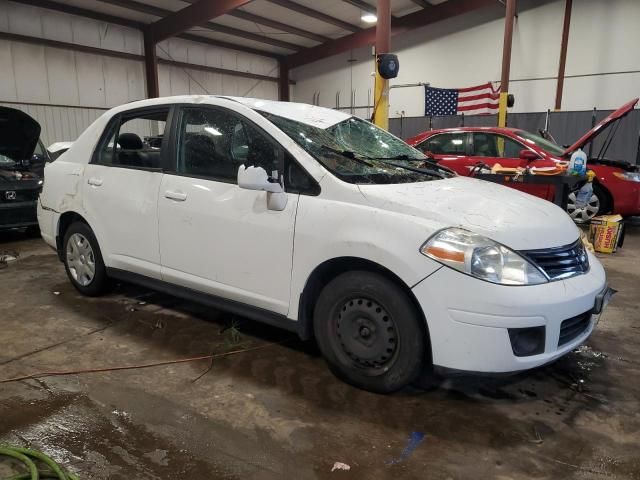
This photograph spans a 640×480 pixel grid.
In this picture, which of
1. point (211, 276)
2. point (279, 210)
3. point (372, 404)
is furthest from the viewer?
point (211, 276)

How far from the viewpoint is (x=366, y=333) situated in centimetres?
241

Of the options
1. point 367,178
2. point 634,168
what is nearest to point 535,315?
point 367,178

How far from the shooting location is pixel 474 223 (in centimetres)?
224

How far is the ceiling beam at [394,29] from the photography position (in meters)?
15.1

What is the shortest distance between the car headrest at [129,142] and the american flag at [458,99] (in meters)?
11.1

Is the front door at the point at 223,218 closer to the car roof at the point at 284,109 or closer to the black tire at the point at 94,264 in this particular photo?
the car roof at the point at 284,109

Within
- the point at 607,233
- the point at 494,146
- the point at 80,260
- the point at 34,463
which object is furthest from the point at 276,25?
the point at 34,463

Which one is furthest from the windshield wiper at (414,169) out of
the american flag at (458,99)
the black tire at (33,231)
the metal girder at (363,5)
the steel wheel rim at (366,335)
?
the metal girder at (363,5)

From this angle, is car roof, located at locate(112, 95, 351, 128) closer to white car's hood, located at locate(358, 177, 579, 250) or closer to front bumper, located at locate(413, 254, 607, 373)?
white car's hood, located at locate(358, 177, 579, 250)

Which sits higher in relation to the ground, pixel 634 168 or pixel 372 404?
pixel 634 168

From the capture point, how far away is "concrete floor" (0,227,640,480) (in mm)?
1977

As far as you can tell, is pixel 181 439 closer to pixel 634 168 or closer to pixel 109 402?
pixel 109 402

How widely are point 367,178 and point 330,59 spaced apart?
709 inches

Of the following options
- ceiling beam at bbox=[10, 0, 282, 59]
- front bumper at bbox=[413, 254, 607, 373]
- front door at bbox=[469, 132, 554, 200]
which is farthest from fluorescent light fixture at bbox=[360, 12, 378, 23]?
front bumper at bbox=[413, 254, 607, 373]
